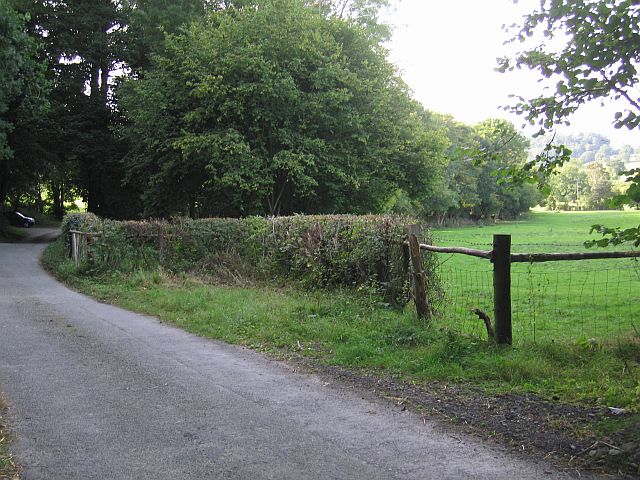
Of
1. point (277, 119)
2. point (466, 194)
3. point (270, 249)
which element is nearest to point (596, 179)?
point (466, 194)

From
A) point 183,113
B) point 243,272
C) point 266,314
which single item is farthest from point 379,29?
point 266,314

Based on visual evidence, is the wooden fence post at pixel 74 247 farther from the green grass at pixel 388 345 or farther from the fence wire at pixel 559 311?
the fence wire at pixel 559 311

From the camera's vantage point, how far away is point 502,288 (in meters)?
7.02

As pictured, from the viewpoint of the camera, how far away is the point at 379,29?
33.8 m

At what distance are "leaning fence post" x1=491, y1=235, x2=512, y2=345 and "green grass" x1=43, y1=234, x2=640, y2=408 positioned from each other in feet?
0.78

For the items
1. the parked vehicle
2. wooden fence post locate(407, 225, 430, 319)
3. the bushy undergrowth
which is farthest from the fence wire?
the parked vehicle

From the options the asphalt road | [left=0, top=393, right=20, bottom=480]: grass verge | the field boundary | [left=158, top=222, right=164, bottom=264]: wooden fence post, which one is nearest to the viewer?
[left=0, top=393, right=20, bottom=480]: grass verge

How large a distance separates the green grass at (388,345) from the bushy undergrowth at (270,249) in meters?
0.65

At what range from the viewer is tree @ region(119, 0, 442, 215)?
23953 millimetres

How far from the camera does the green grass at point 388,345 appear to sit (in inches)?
233

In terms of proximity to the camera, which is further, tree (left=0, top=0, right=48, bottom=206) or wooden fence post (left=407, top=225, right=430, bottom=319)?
tree (left=0, top=0, right=48, bottom=206)

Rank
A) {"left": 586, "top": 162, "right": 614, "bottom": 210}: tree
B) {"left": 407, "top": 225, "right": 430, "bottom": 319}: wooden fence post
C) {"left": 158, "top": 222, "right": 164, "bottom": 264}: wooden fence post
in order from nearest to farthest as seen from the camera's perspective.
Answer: {"left": 407, "top": 225, "right": 430, "bottom": 319}: wooden fence post, {"left": 158, "top": 222, "right": 164, "bottom": 264}: wooden fence post, {"left": 586, "top": 162, "right": 614, "bottom": 210}: tree

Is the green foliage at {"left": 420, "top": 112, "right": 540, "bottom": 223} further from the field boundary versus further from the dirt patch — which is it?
the dirt patch

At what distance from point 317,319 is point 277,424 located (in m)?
4.58
